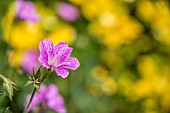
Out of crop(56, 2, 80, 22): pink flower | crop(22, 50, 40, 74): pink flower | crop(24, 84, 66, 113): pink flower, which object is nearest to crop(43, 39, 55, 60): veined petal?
crop(24, 84, 66, 113): pink flower

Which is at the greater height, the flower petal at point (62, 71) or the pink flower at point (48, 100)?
the pink flower at point (48, 100)

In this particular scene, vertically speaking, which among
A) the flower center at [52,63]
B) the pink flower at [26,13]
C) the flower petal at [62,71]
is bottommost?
the flower petal at [62,71]

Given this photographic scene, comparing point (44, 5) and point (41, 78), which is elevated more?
point (44, 5)

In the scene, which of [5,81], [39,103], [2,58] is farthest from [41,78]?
[2,58]

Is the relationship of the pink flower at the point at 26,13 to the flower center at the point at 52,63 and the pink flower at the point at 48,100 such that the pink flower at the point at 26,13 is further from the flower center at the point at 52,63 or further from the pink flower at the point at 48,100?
the flower center at the point at 52,63

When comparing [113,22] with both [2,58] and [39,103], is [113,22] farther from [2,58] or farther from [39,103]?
[39,103]

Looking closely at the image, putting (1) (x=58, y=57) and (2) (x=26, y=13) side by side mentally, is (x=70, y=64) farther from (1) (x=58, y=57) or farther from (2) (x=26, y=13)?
(2) (x=26, y=13)

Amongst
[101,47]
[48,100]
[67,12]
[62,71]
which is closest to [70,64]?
[62,71]

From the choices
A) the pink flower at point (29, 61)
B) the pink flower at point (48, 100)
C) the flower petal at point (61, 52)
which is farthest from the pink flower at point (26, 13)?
the flower petal at point (61, 52)
